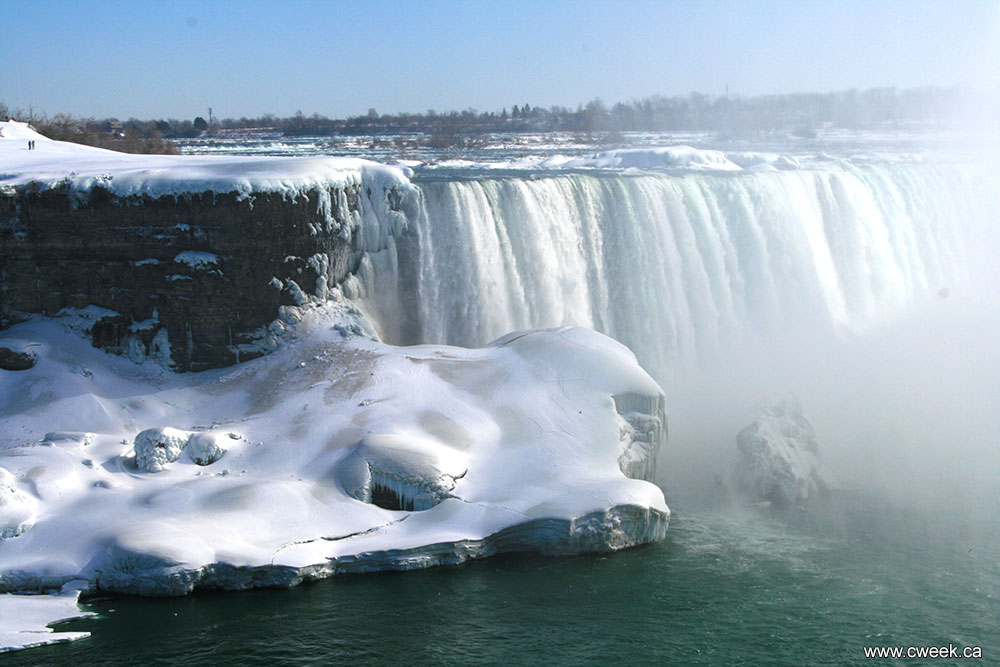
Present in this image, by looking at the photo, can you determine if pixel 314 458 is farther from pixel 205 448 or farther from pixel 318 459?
pixel 205 448

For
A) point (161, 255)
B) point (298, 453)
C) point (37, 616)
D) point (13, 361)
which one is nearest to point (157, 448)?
point (298, 453)

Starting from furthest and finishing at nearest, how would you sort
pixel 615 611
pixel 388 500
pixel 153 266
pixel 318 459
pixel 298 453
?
1. pixel 153 266
2. pixel 298 453
3. pixel 318 459
4. pixel 388 500
5. pixel 615 611

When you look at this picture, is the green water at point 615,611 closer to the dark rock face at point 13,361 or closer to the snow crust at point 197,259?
the dark rock face at point 13,361

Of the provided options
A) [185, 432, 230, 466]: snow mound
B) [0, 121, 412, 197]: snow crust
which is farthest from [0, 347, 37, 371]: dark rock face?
[185, 432, 230, 466]: snow mound

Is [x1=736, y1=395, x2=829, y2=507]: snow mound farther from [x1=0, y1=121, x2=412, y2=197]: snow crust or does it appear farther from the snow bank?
the snow bank

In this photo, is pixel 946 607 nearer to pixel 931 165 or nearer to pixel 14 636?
pixel 14 636

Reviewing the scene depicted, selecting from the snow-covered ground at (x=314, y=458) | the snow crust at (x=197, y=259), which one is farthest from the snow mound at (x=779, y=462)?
the snow crust at (x=197, y=259)
